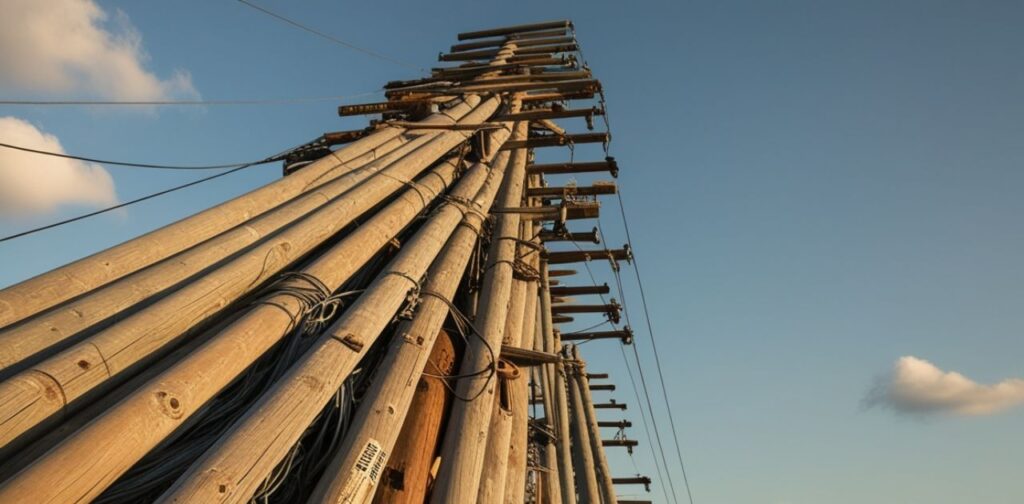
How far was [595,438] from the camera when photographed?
14.9 meters

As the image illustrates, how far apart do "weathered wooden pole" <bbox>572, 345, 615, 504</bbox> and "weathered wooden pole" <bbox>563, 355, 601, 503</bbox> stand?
74mm

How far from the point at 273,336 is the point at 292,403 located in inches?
23.7

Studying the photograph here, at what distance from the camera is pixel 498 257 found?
25.5ft

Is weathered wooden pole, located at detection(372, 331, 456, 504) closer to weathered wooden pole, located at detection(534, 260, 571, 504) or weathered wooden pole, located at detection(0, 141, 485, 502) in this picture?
weathered wooden pole, located at detection(0, 141, 485, 502)

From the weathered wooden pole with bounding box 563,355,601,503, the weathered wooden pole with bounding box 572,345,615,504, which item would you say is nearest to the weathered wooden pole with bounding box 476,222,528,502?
the weathered wooden pole with bounding box 563,355,601,503

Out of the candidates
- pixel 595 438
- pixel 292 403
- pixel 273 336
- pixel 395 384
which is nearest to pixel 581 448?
pixel 595 438

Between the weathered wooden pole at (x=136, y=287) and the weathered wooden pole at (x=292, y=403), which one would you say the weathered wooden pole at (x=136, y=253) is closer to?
the weathered wooden pole at (x=136, y=287)

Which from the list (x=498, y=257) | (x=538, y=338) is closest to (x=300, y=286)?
(x=498, y=257)

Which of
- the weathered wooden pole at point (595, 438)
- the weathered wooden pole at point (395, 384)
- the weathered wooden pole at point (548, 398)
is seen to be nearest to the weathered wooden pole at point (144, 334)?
the weathered wooden pole at point (395, 384)

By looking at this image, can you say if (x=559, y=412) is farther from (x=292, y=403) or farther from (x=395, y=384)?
(x=292, y=403)

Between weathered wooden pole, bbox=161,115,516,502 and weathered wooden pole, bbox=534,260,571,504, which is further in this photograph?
weathered wooden pole, bbox=534,260,571,504

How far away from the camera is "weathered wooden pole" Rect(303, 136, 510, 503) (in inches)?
153

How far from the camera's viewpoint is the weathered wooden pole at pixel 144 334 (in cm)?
285

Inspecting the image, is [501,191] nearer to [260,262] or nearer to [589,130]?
[589,130]
